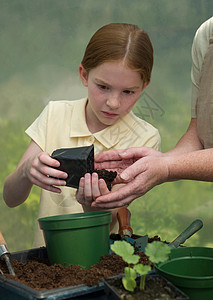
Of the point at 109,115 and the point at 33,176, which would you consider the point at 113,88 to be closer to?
the point at 109,115

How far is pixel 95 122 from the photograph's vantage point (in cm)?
172

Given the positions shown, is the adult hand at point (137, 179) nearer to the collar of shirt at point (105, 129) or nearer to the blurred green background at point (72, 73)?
the collar of shirt at point (105, 129)

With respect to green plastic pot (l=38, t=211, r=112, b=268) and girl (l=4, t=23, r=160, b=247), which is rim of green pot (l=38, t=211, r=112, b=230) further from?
girl (l=4, t=23, r=160, b=247)

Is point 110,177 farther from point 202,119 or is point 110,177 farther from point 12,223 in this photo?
point 12,223

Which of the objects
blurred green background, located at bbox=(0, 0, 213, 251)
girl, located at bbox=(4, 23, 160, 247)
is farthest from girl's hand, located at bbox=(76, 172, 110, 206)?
blurred green background, located at bbox=(0, 0, 213, 251)

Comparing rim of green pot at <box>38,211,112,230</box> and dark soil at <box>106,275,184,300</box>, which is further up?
rim of green pot at <box>38,211,112,230</box>

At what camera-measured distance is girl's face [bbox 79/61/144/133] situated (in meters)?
1.41

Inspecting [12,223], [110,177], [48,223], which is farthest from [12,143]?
[48,223]

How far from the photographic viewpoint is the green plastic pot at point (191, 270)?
69 centimetres

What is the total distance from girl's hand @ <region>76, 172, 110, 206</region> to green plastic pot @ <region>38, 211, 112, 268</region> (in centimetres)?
22

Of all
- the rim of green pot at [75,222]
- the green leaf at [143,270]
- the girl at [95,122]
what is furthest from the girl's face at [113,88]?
the green leaf at [143,270]

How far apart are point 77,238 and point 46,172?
34 cm

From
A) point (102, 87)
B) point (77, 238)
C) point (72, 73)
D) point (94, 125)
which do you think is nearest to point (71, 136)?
point (94, 125)

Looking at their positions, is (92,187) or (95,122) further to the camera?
(95,122)
